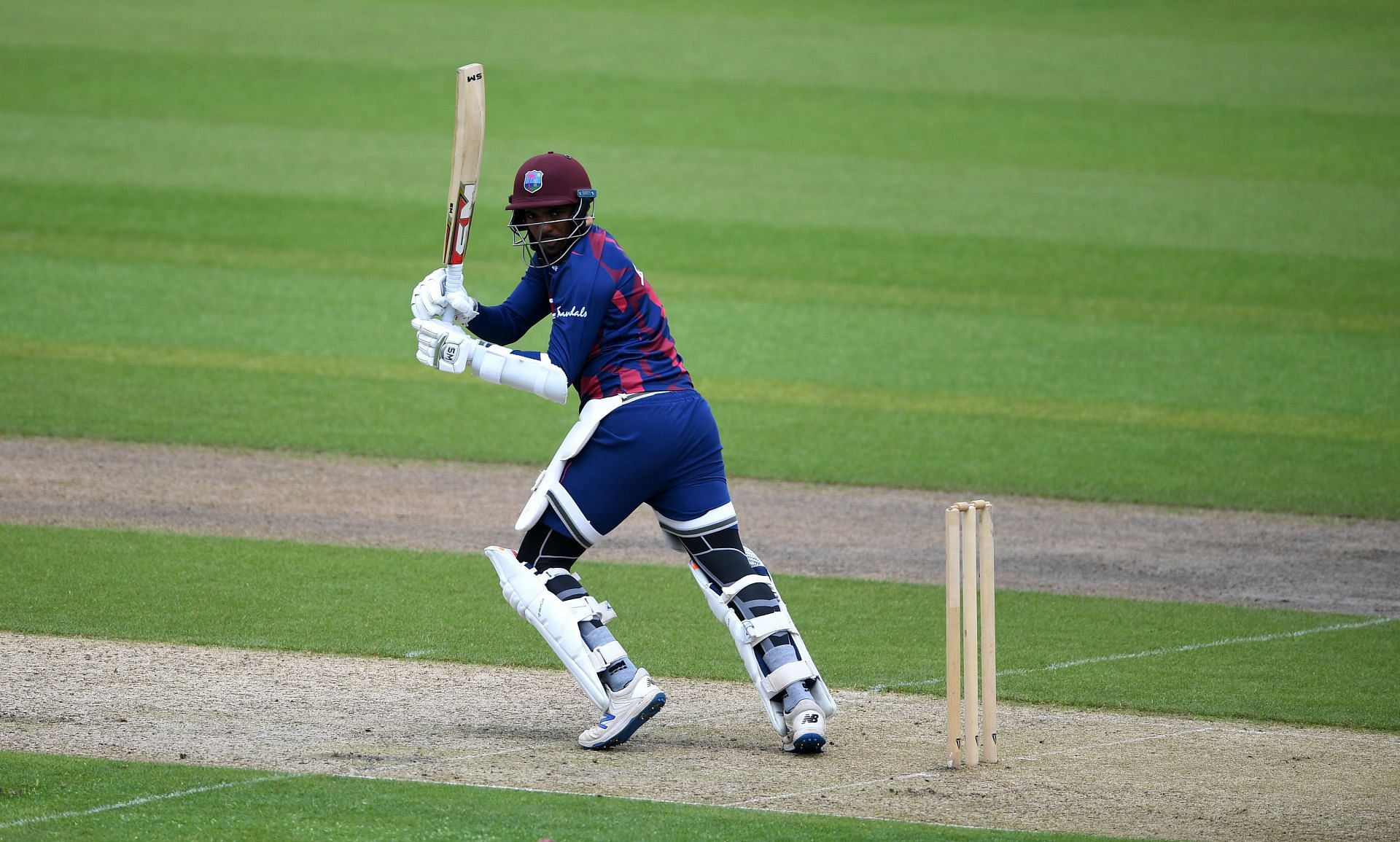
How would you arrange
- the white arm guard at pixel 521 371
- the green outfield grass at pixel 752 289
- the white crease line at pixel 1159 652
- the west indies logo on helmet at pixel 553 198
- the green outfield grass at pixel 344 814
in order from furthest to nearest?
1. the green outfield grass at pixel 752 289
2. the white crease line at pixel 1159 652
3. the west indies logo on helmet at pixel 553 198
4. the white arm guard at pixel 521 371
5. the green outfield grass at pixel 344 814

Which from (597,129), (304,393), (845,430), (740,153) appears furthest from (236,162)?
(845,430)

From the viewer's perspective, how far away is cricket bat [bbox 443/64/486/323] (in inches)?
250

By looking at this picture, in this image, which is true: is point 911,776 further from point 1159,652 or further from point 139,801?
point 139,801

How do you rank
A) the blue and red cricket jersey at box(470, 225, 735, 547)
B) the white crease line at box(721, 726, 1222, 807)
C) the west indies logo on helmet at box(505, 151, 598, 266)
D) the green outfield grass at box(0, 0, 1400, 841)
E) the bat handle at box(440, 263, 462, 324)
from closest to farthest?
1. the white crease line at box(721, 726, 1222, 807)
2. the blue and red cricket jersey at box(470, 225, 735, 547)
3. the west indies logo on helmet at box(505, 151, 598, 266)
4. the bat handle at box(440, 263, 462, 324)
5. the green outfield grass at box(0, 0, 1400, 841)

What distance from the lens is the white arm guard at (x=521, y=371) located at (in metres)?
5.88

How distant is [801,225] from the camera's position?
1742 centimetres

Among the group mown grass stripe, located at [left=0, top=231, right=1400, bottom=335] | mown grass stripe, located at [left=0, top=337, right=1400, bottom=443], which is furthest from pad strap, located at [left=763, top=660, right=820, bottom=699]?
mown grass stripe, located at [left=0, top=231, right=1400, bottom=335]

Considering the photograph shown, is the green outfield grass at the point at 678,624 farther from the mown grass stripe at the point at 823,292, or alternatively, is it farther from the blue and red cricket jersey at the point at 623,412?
the mown grass stripe at the point at 823,292

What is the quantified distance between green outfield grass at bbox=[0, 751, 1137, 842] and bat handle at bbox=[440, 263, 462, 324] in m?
1.71

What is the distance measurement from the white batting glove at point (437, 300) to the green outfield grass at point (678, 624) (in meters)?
1.65

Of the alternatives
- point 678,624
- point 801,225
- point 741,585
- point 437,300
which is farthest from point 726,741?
point 801,225

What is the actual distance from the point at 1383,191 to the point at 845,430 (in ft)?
30.9

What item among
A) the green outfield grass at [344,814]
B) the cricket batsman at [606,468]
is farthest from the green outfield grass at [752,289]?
the cricket batsman at [606,468]

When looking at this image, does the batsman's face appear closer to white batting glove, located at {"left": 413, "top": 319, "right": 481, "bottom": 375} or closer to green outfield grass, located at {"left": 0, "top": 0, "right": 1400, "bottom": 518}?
white batting glove, located at {"left": 413, "top": 319, "right": 481, "bottom": 375}
